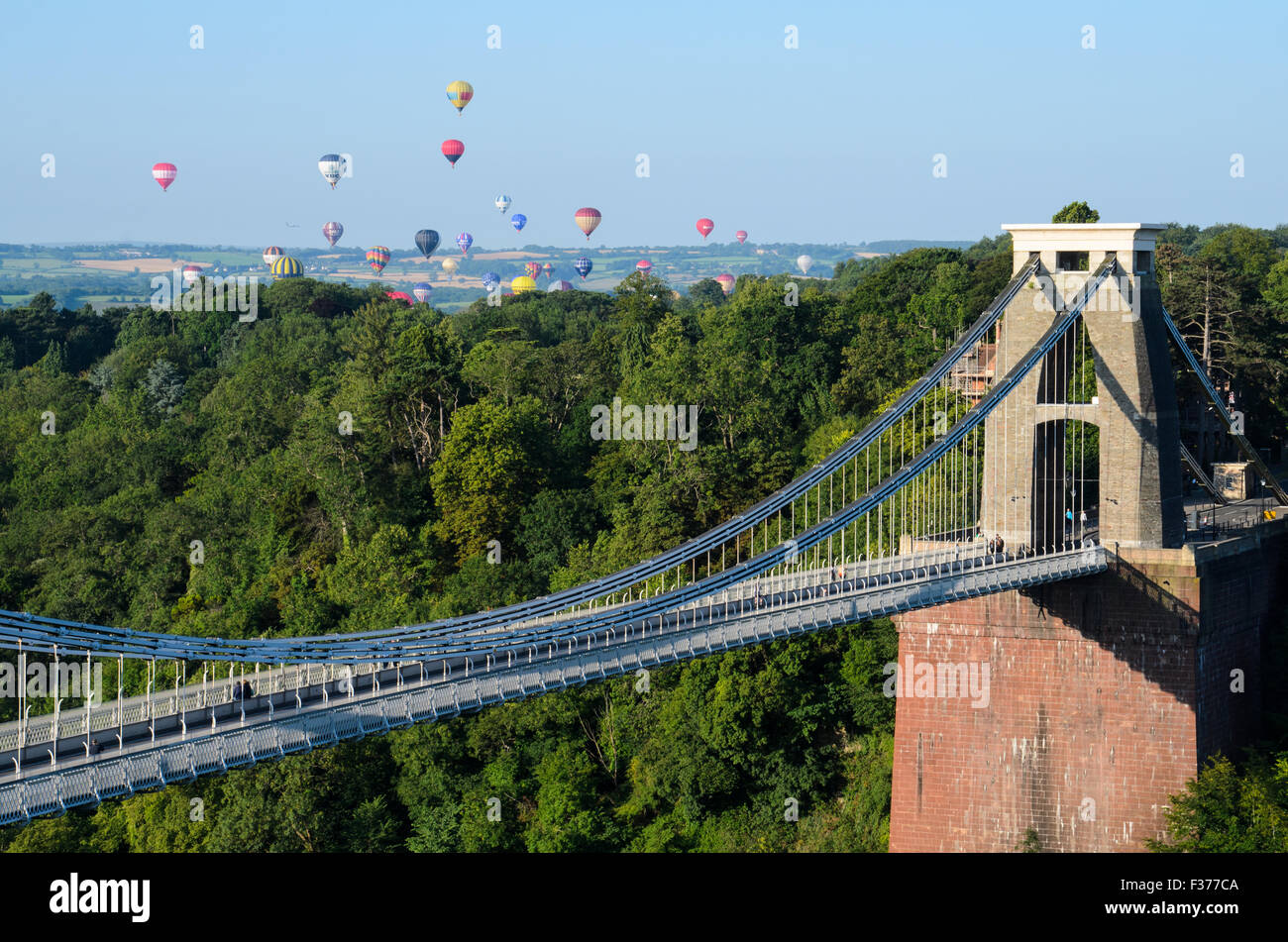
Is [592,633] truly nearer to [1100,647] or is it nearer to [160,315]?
[1100,647]

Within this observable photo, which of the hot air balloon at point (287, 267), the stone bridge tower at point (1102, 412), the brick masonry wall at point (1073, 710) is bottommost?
the brick masonry wall at point (1073, 710)

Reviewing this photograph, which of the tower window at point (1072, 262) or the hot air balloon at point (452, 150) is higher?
the hot air balloon at point (452, 150)

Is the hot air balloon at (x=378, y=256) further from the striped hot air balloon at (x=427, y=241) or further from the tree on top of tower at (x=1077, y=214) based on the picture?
the tree on top of tower at (x=1077, y=214)

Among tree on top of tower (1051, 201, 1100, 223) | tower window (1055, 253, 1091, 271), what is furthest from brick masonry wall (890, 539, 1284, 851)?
tree on top of tower (1051, 201, 1100, 223)

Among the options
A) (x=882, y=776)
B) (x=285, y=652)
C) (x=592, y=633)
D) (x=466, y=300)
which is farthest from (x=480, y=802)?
(x=466, y=300)

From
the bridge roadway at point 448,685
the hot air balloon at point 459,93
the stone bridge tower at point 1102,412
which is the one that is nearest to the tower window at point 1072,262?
the stone bridge tower at point 1102,412

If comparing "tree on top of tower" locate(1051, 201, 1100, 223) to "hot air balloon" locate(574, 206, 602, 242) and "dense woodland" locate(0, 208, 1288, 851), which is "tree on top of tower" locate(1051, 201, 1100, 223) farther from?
"hot air balloon" locate(574, 206, 602, 242)

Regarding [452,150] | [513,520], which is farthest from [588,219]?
[513,520]
